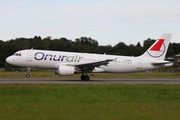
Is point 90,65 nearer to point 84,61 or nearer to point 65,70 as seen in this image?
point 84,61

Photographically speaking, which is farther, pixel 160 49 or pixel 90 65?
pixel 160 49

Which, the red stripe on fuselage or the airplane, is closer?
the airplane

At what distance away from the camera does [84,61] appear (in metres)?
39.6

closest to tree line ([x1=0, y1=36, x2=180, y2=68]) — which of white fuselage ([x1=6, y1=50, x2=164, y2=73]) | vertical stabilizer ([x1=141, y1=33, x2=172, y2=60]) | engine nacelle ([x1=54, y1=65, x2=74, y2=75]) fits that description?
white fuselage ([x1=6, y1=50, x2=164, y2=73])

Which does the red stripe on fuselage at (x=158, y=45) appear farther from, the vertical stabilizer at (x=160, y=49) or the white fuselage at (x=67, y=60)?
the white fuselage at (x=67, y=60)

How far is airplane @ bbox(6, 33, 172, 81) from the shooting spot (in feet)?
125

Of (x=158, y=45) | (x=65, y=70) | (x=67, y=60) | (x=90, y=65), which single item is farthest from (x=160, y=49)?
(x=65, y=70)

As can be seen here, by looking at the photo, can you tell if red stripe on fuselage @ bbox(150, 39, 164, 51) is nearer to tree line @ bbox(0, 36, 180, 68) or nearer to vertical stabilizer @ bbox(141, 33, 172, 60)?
vertical stabilizer @ bbox(141, 33, 172, 60)

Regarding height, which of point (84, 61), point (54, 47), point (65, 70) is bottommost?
point (65, 70)

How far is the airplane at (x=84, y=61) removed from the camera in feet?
125

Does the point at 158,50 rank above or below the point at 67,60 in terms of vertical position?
above

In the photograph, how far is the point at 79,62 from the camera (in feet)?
128
